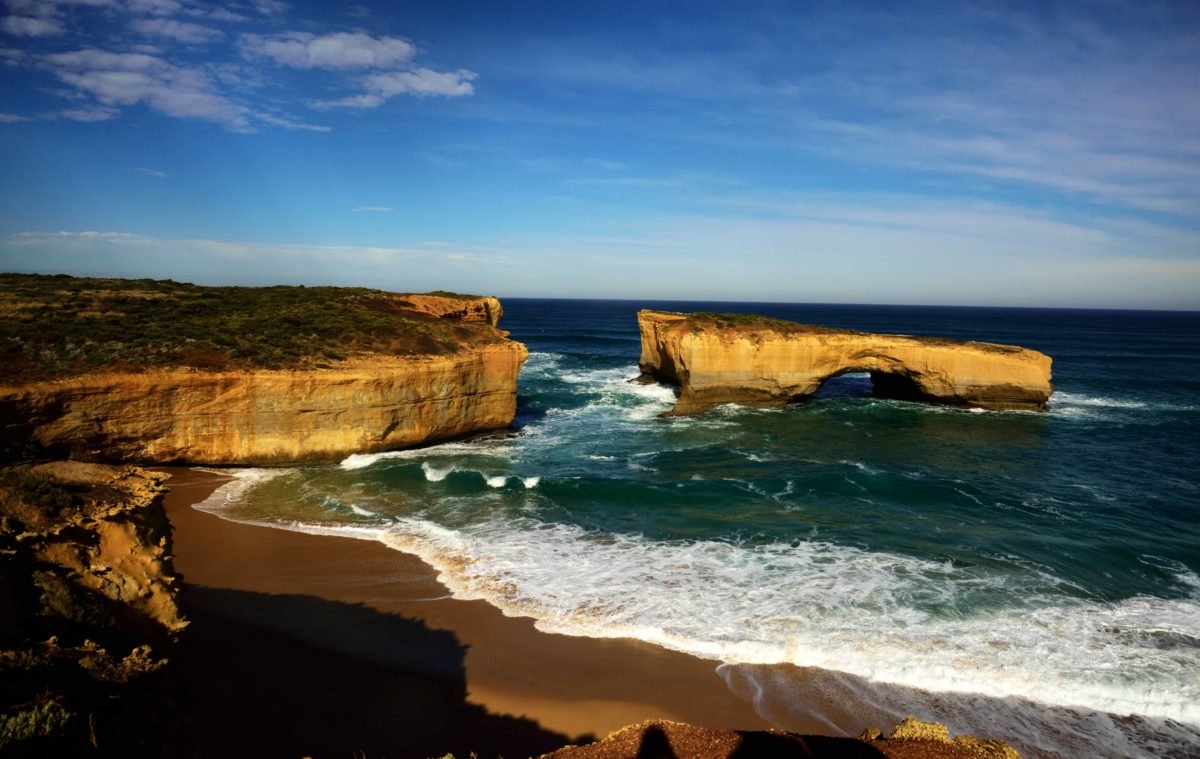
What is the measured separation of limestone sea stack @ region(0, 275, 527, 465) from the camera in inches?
639

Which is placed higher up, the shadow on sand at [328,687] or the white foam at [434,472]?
the white foam at [434,472]

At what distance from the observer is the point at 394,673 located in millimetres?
9289

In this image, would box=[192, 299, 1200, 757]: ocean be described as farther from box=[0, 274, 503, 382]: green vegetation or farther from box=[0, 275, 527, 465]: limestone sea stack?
box=[0, 274, 503, 382]: green vegetation

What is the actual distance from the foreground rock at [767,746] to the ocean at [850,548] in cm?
312

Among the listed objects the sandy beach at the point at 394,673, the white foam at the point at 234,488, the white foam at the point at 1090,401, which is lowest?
the sandy beach at the point at 394,673

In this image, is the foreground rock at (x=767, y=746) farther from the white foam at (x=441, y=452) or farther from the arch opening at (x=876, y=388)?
the arch opening at (x=876, y=388)

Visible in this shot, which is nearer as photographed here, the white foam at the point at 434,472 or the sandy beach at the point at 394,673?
the sandy beach at the point at 394,673

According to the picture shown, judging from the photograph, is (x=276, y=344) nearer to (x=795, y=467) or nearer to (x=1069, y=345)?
(x=795, y=467)

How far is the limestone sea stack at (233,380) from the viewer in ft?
53.2

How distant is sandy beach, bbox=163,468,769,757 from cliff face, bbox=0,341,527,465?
6.62 meters

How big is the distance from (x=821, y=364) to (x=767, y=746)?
26.8 meters

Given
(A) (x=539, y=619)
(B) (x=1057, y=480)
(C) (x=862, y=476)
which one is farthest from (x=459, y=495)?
(B) (x=1057, y=480)

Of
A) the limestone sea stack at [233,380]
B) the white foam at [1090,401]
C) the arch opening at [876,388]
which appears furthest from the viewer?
the white foam at [1090,401]

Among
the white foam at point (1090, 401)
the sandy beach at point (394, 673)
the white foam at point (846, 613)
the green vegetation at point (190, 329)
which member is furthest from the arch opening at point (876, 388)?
the sandy beach at point (394, 673)
